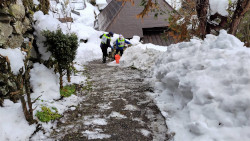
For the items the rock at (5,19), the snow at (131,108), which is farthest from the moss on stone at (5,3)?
the snow at (131,108)

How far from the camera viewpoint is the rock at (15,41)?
11.8 ft

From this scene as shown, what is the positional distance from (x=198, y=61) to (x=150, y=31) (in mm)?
15759

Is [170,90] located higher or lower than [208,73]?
lower

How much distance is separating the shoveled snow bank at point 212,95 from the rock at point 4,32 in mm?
3451

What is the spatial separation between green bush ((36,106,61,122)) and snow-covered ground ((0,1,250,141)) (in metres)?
0.13

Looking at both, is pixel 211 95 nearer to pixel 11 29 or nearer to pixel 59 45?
pixel 59 45

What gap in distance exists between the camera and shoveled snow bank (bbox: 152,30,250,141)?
7.72 ft

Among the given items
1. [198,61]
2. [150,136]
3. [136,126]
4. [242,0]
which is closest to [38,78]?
[136,126]

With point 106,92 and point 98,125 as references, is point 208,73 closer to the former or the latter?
point 98,125

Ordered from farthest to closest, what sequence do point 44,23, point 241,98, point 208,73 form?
point 44,23
point 208,73
point 241,98

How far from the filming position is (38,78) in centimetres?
437

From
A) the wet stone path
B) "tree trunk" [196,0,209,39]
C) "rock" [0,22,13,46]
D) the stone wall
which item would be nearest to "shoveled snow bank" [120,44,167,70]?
"tree trunk" [196,0,209,39]

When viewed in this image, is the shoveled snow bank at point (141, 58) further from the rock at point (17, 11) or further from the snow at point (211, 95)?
the rock at point (17, 11)

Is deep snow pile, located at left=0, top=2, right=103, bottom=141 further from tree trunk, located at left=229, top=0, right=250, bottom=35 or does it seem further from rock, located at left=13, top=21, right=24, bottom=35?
tree trunk, located at left=229, top=0, right=250, bottom=35
